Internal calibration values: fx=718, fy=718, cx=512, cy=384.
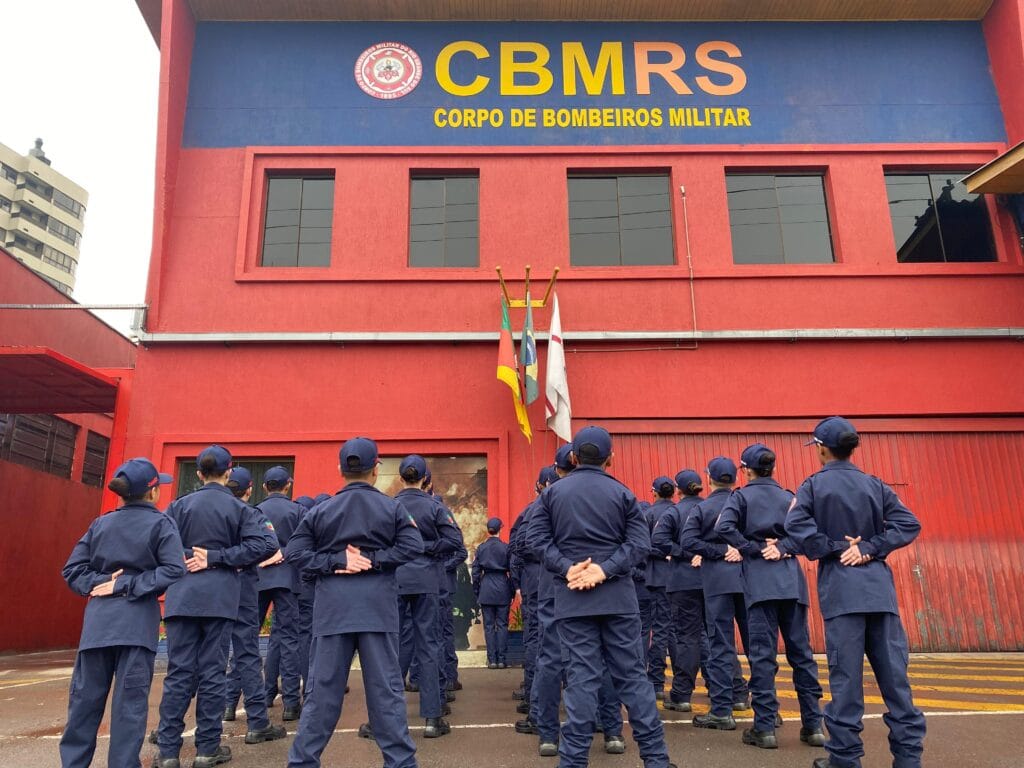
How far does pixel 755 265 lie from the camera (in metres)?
12.7

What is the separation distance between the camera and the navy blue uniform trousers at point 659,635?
7387 millimetres

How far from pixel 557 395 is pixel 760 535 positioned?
18.9ft

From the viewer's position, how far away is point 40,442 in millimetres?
16453

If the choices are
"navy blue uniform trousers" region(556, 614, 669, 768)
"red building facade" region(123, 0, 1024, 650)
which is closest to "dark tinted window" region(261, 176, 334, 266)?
"red building facade" region(123, 0, 1024, 650)

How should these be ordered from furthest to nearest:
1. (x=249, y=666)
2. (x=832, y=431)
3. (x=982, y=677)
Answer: (x=982, y=677) → (x=249, y=666) → (x=832, y=431)

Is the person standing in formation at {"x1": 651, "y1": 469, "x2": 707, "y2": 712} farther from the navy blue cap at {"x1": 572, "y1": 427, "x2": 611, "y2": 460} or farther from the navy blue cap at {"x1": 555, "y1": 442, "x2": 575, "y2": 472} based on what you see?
the navy blue cap at {"x1": 572, "y1": 427, "x2": 611, "y2": 460}

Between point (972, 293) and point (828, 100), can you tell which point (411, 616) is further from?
point (828, 100)

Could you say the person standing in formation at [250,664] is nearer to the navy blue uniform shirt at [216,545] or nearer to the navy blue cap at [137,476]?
the navy blue uniform shirt at [216,545]

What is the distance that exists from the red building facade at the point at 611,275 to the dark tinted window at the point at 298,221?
0.32 feet

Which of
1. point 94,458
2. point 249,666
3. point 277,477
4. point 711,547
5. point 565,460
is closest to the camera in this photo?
point 565,460

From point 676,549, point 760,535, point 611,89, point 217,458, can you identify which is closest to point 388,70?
point 611,89

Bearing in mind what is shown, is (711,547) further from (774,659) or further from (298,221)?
(298,221)

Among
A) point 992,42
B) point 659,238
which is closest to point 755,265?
point 659,238

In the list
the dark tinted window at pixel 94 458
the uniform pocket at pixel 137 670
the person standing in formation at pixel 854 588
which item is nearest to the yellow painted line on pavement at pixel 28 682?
the uniform pocket at pixel 137 670
